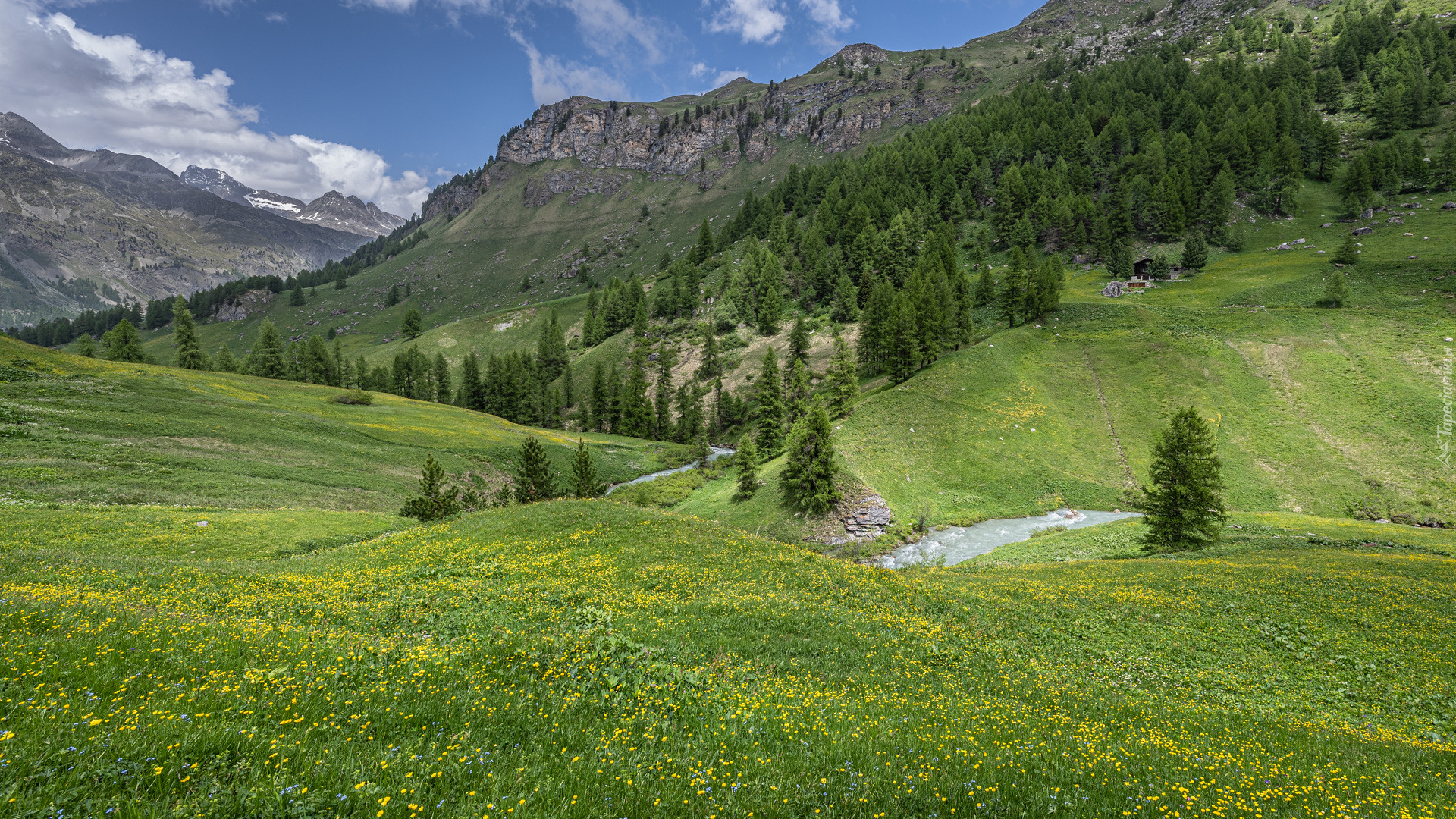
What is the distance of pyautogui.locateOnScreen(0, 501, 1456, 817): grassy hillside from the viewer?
538cm

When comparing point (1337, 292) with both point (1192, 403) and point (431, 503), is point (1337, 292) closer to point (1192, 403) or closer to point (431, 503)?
point (1192, 403)

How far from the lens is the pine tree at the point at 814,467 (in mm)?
51938

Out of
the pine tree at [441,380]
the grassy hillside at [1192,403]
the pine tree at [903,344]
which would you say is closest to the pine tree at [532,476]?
the grassy hillside at [1192,403]

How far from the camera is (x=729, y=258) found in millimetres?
177750

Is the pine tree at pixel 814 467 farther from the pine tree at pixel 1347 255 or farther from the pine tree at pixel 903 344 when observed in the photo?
the pine tree at pixel 1347 255

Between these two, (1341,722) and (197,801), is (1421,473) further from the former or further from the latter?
(197,801)

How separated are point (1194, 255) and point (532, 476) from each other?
130069 mm

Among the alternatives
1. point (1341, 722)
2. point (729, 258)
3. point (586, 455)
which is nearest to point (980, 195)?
point (729, 258)

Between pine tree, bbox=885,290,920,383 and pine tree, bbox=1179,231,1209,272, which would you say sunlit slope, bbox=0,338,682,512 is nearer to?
pine tree, bbox=885,290,920,383

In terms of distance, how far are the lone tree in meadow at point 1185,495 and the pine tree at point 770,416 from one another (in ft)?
151

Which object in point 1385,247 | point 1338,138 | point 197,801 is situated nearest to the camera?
point 197,801

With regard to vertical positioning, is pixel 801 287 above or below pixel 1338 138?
below

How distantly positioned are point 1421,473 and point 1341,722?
220 ft

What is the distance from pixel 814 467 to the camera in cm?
5216
